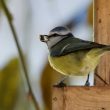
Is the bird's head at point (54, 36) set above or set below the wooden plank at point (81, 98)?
above

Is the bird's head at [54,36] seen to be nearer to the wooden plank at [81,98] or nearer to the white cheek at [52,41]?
the white cheek at [52,41]

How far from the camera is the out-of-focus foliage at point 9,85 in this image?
92 centimetres

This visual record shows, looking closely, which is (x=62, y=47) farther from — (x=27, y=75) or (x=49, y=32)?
(x=27, y=75)

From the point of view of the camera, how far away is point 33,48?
1033 mm

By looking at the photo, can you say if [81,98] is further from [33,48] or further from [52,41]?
[52,41]

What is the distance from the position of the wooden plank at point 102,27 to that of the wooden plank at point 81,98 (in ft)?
0.97

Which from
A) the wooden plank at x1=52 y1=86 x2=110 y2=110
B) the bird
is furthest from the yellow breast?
the wooden plank at x1=52 y1=86 x2=110 y2=110

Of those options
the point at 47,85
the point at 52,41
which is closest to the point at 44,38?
the point at 52,41

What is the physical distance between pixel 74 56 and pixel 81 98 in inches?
6.8

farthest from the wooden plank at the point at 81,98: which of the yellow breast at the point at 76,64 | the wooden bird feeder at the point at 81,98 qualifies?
the yellow breast at the point at 76,64

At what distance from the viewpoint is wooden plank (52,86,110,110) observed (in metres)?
0.96

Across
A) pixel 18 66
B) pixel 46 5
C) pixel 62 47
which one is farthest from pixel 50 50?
pixel 18 66

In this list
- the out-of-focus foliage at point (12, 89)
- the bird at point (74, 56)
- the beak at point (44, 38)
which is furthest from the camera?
the beak at point (44, 38)

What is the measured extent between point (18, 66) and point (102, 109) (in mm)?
219
